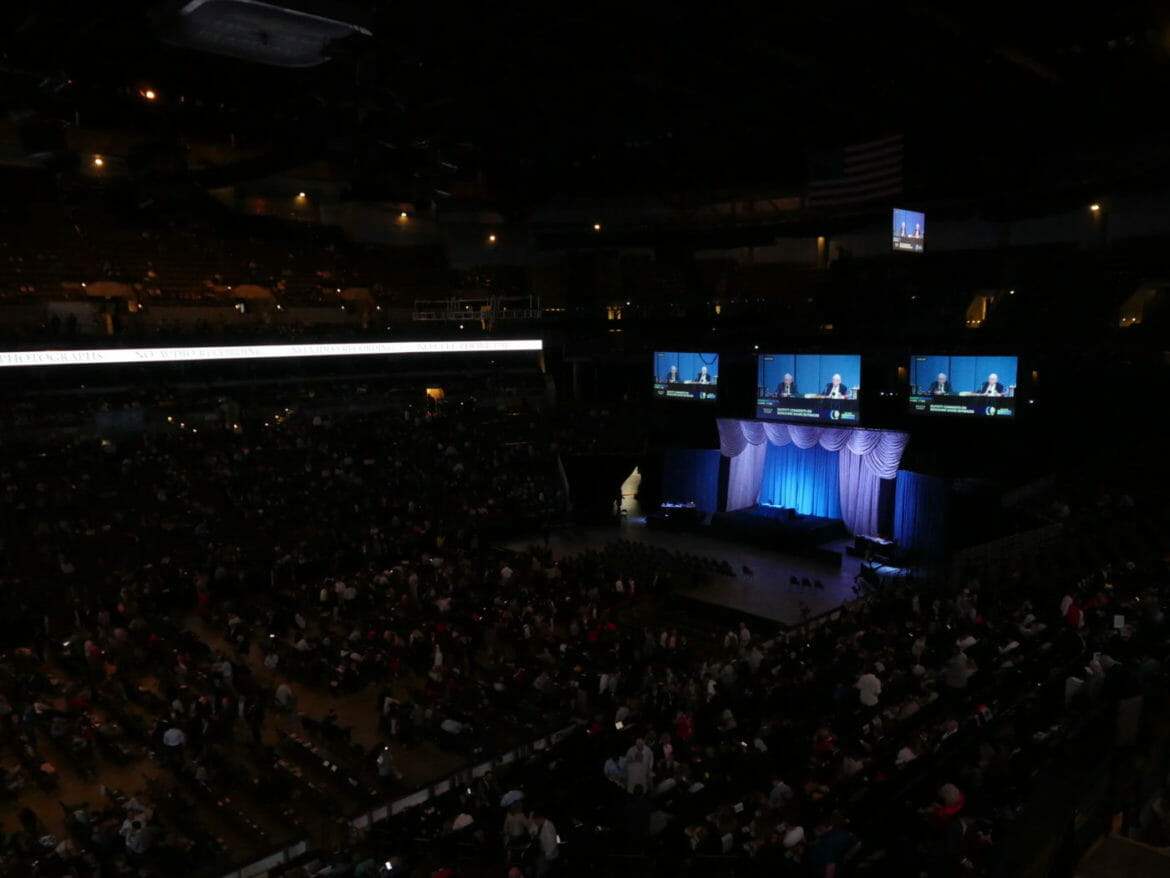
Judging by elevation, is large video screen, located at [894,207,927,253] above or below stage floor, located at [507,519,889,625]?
above

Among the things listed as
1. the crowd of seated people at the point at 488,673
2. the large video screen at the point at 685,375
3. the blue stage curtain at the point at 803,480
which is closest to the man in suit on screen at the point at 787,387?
the blue stage curtain at the point at 803,480

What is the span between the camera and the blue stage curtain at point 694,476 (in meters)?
25.5

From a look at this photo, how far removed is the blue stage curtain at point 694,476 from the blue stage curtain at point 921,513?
18.4 ft

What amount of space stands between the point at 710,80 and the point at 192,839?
57.7 ft

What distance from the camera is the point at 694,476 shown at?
25719 mm

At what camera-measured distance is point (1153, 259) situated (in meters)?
21.2

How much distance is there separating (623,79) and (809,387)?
9.29 m

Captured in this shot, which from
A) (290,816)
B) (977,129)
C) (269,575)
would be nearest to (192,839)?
(290,816)

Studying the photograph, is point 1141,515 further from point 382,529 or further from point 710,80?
point 382,529

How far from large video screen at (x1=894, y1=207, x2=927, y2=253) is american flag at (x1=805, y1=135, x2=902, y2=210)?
27.2 inches

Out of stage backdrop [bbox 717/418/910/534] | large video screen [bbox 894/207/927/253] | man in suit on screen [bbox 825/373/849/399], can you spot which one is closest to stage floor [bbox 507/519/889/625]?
stage backdrop [bbox 717/418/910/534]

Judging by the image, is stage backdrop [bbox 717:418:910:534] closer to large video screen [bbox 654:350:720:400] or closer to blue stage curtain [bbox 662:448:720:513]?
blue stage curtain [bbox 662:448:720:513]

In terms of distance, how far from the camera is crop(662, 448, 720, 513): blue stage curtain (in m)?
25.5

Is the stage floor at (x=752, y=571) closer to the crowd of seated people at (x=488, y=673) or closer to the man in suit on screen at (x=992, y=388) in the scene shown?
the crowd of seated people at (x=488, y=673)
